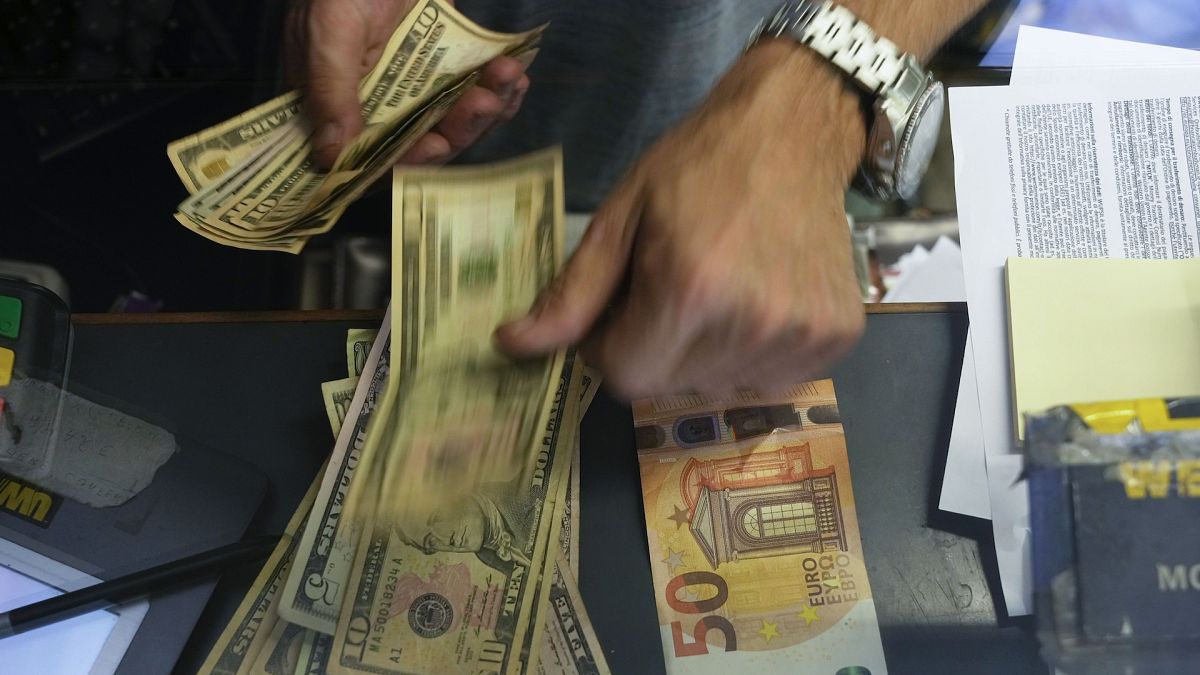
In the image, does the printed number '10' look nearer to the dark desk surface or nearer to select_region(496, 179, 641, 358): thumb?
the dark desk surface

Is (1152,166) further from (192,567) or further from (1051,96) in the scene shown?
(192,567)

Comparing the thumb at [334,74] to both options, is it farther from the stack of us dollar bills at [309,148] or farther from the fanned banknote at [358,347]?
the fanned banknote at [358,347]

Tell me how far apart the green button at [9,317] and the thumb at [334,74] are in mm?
236

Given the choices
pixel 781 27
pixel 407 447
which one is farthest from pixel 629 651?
pixel 781 27

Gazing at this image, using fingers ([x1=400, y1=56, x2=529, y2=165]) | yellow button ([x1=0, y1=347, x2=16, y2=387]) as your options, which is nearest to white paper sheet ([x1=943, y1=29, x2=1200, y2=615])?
fingers ([x1=400, y1=56, x2=529, y2=165])

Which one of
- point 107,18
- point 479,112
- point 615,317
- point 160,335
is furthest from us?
point 107,18

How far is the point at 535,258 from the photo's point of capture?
59 centimetres

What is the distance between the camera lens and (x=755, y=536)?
56 centimetres

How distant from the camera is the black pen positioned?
21.0 inches

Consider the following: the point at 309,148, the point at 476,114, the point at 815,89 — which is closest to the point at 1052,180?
the point at 815,89

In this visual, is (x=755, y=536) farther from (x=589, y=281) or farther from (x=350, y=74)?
(x=350, y=74)

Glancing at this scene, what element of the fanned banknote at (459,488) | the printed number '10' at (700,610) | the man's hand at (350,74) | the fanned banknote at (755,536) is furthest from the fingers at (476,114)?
the printed number '10' at (700,610)

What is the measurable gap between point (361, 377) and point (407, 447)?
86 millimetres

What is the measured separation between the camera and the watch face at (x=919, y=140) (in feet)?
1.94
